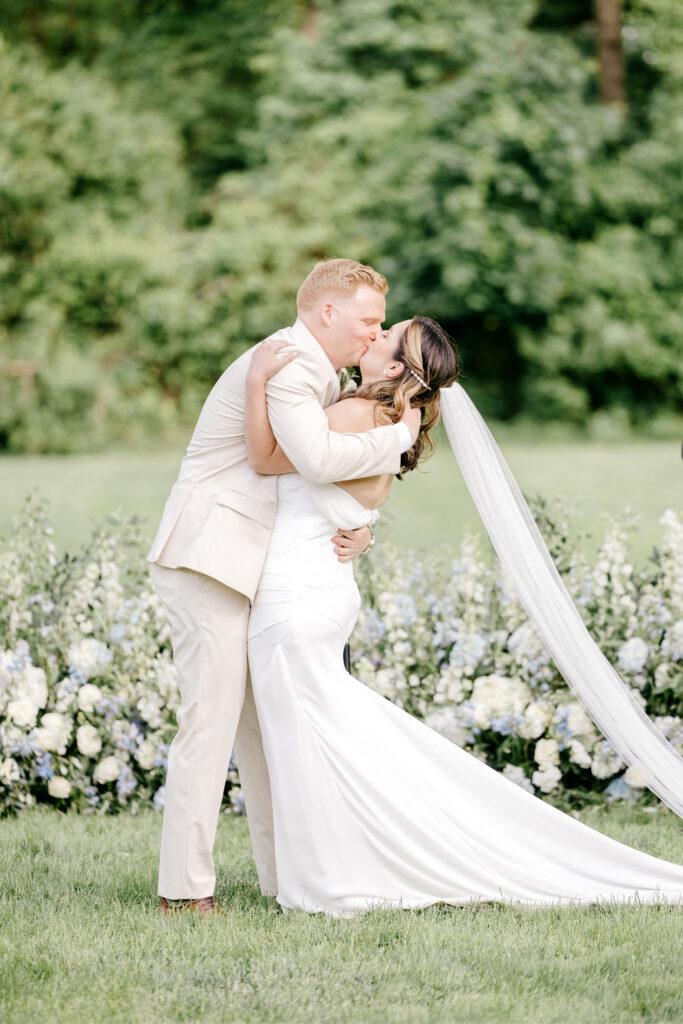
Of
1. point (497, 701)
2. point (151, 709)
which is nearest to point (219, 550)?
point (151, 709)

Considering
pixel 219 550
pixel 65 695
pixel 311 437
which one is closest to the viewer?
pixel 311 437

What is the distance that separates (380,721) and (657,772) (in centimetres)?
95

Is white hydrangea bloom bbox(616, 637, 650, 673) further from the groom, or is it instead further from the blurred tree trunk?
the blurred tree trunk

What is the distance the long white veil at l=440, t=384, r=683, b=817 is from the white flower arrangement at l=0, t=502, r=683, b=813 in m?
1.05

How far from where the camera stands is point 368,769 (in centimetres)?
380

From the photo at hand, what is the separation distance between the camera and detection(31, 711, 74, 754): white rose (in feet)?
16.7

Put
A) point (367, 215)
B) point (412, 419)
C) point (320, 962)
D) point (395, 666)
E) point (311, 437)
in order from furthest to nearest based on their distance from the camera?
point (367, 215) → point (395, 666) → point (412, 419) → point (311, 437) → point (320, 962)

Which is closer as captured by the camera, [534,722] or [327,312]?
[327,312]

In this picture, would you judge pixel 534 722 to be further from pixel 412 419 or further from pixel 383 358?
pixel 383 358

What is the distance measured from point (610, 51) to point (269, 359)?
22.1 m

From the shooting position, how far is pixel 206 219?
24.2m

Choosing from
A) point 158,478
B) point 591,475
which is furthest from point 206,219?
point 591,475

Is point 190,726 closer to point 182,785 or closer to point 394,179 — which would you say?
point 182,785

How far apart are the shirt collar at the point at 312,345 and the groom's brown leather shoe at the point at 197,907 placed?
1.63 m
